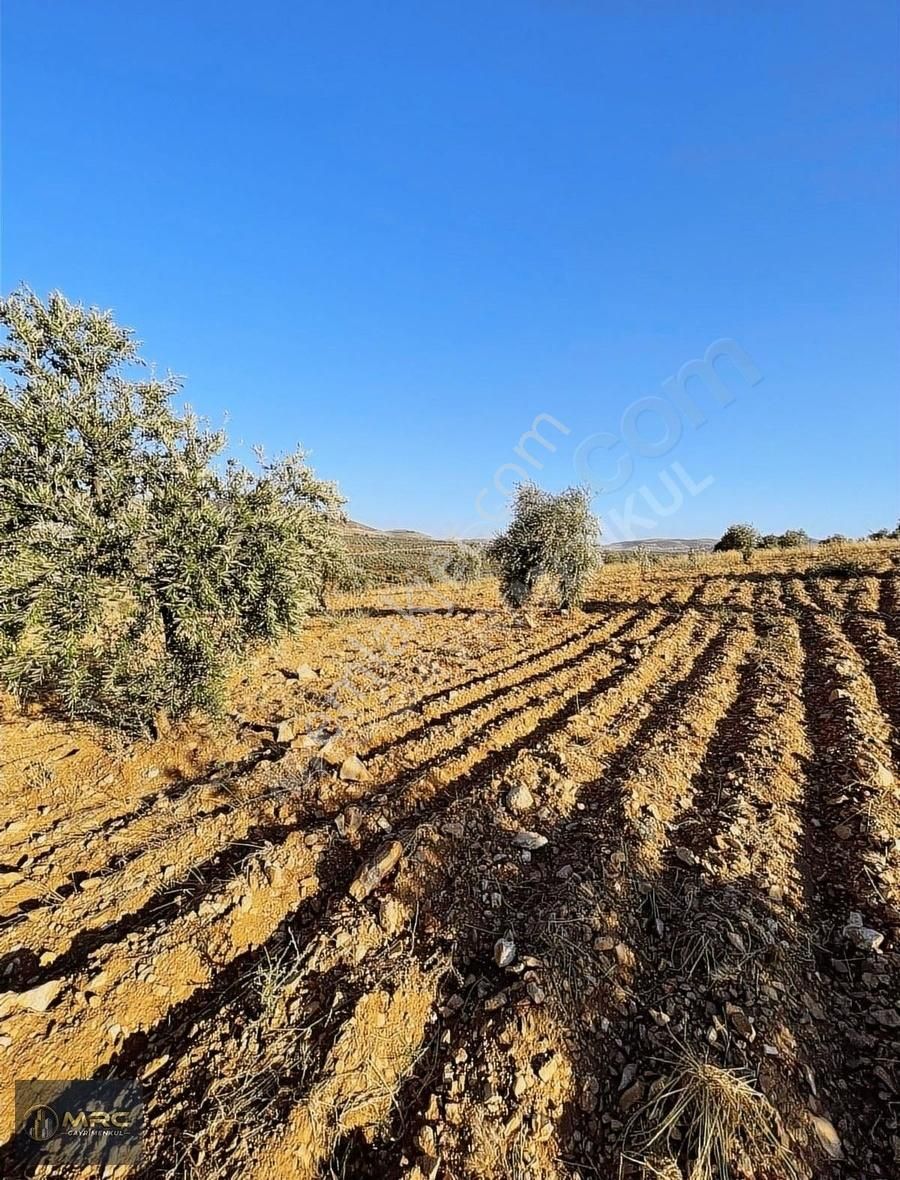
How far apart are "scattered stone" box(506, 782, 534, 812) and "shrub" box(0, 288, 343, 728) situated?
13.0 ft

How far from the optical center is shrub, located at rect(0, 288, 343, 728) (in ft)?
19.1

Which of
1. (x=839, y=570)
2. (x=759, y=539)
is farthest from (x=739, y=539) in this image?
(x=839, y=570)

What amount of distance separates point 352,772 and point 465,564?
1160 inches

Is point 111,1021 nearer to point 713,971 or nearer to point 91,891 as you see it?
point 91,891

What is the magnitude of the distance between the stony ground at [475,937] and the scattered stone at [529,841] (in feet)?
0.24

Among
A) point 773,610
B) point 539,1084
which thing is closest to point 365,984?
point 539,1084

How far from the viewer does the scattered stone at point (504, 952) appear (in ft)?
12.4

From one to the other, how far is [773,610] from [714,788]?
11229 mm

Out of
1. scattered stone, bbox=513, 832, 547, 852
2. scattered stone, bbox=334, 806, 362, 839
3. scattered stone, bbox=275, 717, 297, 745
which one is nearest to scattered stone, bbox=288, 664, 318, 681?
scattered stone, bbox=275, 717, 297, 745

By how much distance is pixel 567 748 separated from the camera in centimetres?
664

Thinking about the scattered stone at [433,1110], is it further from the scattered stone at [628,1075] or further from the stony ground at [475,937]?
the scattered stone at [628,1075]

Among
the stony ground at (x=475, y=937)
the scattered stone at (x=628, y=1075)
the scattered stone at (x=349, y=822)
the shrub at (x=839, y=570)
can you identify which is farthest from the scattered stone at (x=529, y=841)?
the shrub at (x=839, y=570)

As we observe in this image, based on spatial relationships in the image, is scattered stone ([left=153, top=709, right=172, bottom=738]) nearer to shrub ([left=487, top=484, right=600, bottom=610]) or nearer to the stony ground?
the stony ground

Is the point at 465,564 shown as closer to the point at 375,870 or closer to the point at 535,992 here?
the point at 375,870
